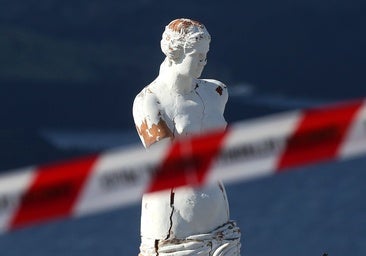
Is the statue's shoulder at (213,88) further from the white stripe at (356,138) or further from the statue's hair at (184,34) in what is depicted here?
the white stripe at (356,138)

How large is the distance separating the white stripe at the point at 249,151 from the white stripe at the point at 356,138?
207mm

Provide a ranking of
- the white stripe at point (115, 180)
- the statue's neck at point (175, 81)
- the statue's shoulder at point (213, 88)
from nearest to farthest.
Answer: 1. the white stripe at point (115, 180)
2. the statue's neck at point (175, 81)
3. the statue's shoulder at point (213, 88)

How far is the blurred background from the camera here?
748 inches

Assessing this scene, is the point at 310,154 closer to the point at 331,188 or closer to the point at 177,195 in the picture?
the point at 177,195

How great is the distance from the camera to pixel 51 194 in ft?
23.9

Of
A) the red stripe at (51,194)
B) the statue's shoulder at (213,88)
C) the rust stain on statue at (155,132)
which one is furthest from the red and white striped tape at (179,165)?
the statue's shoulder at (213,88)

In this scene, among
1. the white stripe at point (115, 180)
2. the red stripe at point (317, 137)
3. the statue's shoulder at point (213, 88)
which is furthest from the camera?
the statue's shoulder at point (213, 88)

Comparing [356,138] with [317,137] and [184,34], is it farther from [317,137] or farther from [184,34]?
[184,34]

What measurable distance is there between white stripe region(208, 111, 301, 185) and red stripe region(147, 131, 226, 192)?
0.12ft

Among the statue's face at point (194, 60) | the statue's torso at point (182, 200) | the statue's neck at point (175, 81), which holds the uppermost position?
the statue's face at point (194, 60)

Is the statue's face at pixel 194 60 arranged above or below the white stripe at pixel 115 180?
above

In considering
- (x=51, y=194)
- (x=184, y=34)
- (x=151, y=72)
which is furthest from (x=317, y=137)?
(x=151, y=72)

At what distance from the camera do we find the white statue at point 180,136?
28.1 ft

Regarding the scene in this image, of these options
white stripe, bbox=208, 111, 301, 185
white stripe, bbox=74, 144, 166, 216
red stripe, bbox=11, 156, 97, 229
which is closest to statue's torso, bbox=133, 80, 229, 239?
white stripe, bbox=208, 111, 301, 185
